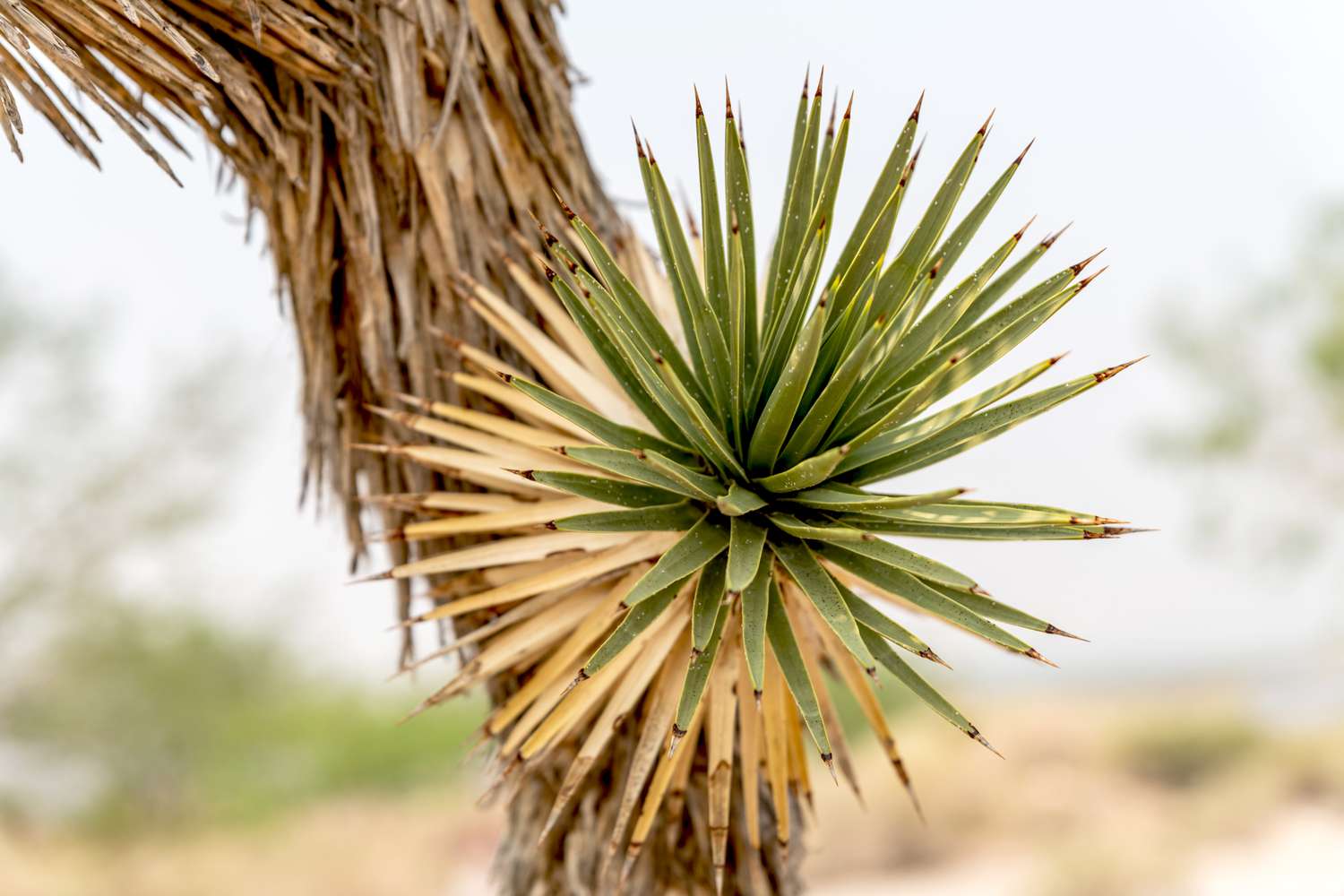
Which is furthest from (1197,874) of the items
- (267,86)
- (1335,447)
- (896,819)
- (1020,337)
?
(267,86)

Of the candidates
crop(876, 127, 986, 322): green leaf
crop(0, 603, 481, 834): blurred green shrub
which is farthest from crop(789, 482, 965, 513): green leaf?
crop(0, 603, 481, 834): blurred green shrub

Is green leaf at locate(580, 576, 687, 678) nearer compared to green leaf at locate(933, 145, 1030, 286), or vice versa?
green leaf at locate(580, 576, 687, 678)

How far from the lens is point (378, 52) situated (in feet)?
5.13

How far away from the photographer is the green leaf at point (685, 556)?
3.85 ft


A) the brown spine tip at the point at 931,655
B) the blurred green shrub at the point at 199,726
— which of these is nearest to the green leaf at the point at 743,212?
the brown spine tip at the point at 931,655

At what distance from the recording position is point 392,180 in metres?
1.61

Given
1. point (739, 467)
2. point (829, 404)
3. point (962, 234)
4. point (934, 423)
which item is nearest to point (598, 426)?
point (739, 467)

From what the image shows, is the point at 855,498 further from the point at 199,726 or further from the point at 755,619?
the point at 199,726

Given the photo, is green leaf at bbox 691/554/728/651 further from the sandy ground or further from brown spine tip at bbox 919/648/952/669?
the sandy ground

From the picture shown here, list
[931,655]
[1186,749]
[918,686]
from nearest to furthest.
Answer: [931,655]
[918,686]
[1186,749]

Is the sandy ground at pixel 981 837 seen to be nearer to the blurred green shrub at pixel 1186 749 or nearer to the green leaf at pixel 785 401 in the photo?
the blurred green shrub at pixel 1186 749

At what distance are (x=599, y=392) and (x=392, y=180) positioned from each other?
46 centimetres

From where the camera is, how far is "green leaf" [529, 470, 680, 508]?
126 cm

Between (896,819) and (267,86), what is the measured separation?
24.0ft
